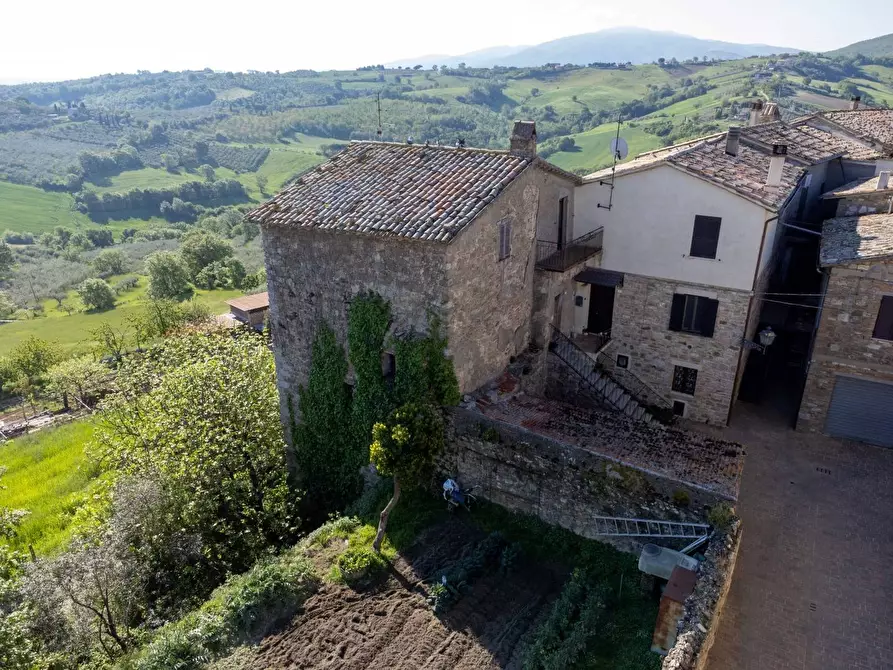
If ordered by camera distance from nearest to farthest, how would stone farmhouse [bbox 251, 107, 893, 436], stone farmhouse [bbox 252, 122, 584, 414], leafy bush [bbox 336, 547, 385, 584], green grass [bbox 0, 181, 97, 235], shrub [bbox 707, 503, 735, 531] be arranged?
shrub [bbox 707, 503, 735, 531]
leafy bush [bbox 336, 547, 385, 584]
stone farmhouse [bbox 252, 122, 584, 414]
stone farmhouse [bbox 251, 107, 893, 436]
green grass [bbox 0, 181, 97, 235]

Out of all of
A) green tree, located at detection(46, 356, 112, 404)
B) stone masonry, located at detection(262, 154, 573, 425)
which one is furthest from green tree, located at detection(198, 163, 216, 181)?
stone masonry, located at detection(262, 154, 573, 425)

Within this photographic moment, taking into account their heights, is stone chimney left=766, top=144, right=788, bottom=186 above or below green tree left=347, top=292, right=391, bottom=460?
above

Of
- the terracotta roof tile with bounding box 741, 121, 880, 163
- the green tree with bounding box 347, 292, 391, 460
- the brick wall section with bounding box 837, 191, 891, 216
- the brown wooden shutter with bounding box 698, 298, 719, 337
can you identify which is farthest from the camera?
the terracotta roof tile with bounding box 741, 121, 880, 163

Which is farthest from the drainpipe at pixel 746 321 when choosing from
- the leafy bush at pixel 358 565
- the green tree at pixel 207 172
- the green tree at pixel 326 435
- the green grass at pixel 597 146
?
the green tree at pixel 207 172

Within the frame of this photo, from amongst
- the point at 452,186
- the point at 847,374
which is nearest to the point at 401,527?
the point at 452,186

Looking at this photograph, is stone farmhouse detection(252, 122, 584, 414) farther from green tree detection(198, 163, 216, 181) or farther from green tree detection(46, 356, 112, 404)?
green tree detection(198, 163, 216, 181)

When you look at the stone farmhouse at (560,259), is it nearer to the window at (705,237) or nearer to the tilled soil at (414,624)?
the window at (705,237)

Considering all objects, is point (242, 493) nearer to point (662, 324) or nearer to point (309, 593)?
point (309, 593)
